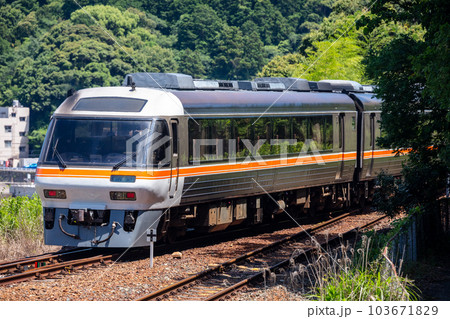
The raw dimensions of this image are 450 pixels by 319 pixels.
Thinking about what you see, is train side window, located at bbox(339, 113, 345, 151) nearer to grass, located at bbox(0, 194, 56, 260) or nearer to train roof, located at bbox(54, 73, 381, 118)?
train roof, located at bbox(54, 73, 381, 118)

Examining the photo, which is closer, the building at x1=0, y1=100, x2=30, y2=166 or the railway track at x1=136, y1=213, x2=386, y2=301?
the railway track at x1=136, y1=213, x2=386, y2=301

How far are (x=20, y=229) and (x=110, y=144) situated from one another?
5.33m

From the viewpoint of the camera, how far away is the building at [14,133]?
10450 cm

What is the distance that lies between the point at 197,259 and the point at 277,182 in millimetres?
4294

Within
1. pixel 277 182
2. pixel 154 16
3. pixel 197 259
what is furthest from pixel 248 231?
pixel 154 16

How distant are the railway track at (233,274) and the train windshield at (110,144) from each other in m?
2.45

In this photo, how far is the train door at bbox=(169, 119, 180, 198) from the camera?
1608cm

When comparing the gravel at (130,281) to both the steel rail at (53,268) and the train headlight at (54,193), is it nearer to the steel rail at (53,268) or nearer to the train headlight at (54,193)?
the steel rail at (53,268)

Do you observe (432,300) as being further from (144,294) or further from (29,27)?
(29,27)

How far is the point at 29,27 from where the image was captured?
128m

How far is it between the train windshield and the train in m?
0.02

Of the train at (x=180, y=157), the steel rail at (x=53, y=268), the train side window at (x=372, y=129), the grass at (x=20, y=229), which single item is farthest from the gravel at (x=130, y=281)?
the train side window at (x=372, y=129)
